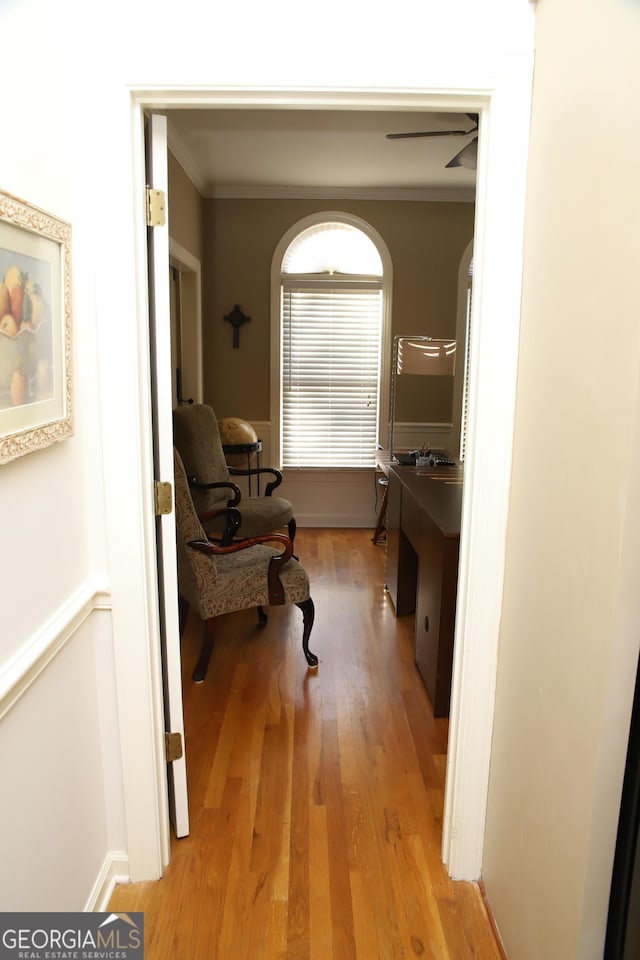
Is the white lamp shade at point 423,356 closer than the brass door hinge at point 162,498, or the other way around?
the brass door hinge at point 162,498

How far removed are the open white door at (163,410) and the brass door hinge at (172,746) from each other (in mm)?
12

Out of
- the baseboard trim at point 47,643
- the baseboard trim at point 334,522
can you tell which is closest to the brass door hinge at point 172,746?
the baseboard trim at point 47,643

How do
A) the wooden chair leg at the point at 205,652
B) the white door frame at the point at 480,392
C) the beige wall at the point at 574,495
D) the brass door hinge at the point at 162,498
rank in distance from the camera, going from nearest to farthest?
1. the beige wall at the point at 574,495
2. the white door frame at the point at 480,392
3. the brass door hinge at the point at 162,498
4. the wooden chair leg at the point at 205,652

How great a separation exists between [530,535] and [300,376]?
464cm

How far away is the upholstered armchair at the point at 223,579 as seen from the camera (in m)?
3.16

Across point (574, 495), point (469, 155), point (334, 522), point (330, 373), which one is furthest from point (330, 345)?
point (574, 495)

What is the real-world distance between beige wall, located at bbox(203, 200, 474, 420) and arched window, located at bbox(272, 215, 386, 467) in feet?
0.56

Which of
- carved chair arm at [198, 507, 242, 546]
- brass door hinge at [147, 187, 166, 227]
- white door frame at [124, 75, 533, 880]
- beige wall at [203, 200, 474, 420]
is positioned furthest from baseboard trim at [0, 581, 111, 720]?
beige wall at [203, 200, 474, 420]

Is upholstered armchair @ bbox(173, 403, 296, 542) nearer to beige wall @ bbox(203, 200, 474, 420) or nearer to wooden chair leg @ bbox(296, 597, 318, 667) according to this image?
wooden chair leg @ bbox(296, 597, 318, 667)

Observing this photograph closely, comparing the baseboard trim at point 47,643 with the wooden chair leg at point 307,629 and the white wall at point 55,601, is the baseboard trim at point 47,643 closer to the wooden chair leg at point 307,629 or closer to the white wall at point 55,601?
the white wall at point 55,601

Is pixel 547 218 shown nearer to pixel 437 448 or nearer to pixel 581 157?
pixel 581 157

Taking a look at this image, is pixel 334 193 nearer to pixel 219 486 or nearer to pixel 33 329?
pixel 219 486

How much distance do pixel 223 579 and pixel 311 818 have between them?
1.24 metres

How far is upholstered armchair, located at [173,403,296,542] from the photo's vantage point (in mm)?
4531
